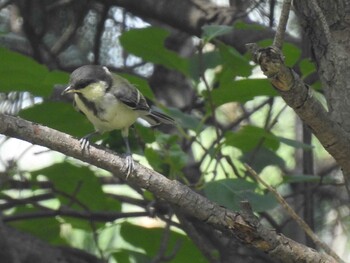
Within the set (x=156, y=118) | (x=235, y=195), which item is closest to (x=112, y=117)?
(x=156, y=118)

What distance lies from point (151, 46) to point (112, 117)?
0.22 metres

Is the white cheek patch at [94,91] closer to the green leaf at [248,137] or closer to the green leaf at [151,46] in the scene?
the green leaf at [151,46]

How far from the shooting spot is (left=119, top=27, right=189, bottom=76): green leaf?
2307mm

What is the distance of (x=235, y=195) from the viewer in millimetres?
2107

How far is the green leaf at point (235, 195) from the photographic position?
2.10m

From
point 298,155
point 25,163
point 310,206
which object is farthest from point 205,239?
point 25,163

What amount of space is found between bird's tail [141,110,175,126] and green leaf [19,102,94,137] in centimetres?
20

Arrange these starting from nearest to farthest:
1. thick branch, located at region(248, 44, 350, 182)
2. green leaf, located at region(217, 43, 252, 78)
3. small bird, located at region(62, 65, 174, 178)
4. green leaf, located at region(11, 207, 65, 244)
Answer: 1. thick branch, located at region(248, 44, 350, 182)
2. green leaf, located at region(217, 43, 252, 78)
3. small bird, located at region(62, 65, 174, 178)
4. green leaf, located at region(11, 207, 65, 244)

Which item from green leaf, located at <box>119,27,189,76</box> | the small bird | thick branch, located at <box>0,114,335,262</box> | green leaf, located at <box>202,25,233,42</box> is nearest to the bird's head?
the small bird

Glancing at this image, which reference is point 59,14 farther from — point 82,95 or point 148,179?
point 148,179

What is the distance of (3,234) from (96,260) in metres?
0.30

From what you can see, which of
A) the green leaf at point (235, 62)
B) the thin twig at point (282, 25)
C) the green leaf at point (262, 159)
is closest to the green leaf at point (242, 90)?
the green leaf at point (235, 62)

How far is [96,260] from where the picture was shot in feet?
8.40

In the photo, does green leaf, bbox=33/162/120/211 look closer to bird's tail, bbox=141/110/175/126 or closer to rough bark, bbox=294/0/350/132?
bird's tail, bbox=141/110/175/126
